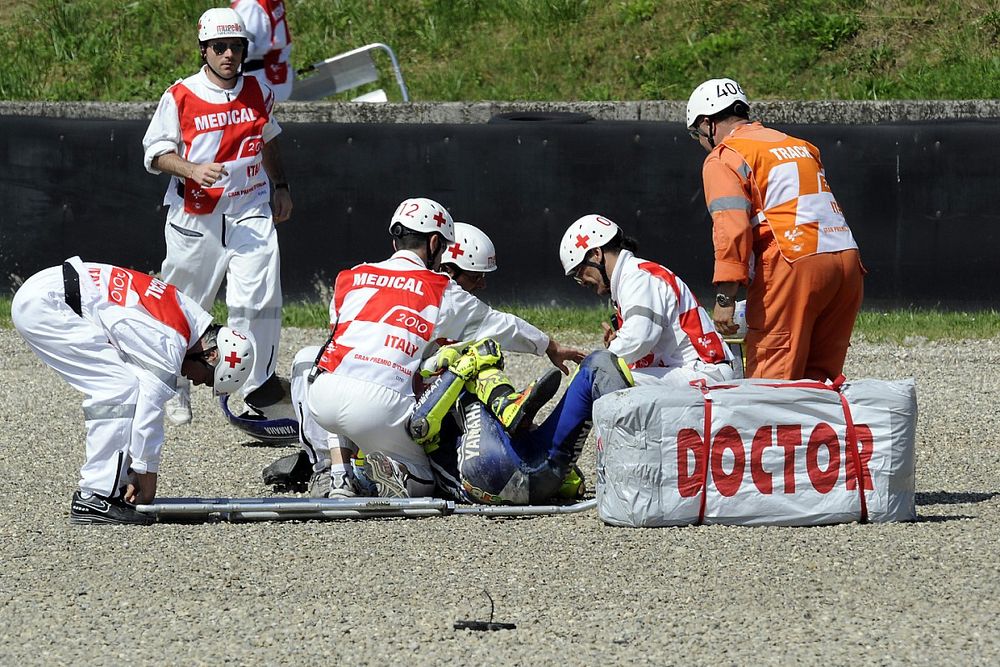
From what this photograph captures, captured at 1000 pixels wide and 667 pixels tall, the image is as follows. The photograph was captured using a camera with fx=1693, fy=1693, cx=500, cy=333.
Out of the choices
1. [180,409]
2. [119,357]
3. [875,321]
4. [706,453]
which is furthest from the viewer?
[875,321]

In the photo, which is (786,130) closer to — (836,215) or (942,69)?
(942,69)

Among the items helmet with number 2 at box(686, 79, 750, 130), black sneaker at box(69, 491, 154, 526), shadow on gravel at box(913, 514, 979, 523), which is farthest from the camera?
helmet with number 2 at box(686, 79, 750, 130)

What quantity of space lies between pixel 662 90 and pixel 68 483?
8.94 metres

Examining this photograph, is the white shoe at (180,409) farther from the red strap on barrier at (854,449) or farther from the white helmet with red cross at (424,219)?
the red strap on barrier at (854,449)

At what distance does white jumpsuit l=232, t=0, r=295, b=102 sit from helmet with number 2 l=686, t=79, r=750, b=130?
16.8ft

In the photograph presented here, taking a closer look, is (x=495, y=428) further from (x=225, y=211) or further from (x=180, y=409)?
(x=180, y=409)

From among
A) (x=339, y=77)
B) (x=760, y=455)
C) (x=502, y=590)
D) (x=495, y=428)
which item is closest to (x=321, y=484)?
(x=495, y=428)

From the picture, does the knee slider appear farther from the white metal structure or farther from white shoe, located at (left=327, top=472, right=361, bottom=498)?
the white metal structure

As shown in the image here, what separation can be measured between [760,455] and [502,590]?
135 cm

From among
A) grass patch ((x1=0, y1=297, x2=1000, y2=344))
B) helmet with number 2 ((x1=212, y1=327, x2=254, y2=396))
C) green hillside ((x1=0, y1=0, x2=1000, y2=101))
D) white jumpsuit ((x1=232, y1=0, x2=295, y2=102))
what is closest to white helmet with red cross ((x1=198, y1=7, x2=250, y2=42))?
white jumpsuit ((x1=232, y1=0, x2=295, y2=102))

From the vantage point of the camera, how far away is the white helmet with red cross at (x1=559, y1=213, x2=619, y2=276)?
7855mm

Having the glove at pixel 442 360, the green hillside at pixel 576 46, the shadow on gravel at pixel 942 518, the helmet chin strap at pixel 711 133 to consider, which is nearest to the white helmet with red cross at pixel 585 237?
the helmet chin strap at pixel 711 133

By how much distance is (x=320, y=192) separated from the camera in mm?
13211

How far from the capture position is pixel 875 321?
1269cm
